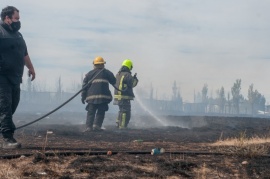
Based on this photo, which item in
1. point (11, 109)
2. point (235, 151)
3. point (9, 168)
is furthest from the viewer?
point (11, 109)

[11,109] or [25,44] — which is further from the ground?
[25,44]

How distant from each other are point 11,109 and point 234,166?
3430 mm

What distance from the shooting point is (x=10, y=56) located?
6867mm

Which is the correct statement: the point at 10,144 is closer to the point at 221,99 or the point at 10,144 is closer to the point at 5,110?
the point at 5,110

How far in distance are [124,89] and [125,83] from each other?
7.7 inches

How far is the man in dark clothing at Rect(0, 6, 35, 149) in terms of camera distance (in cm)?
666

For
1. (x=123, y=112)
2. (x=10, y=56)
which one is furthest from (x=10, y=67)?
(x=123, y=112)

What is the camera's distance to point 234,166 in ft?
17.7

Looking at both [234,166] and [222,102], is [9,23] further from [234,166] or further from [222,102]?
[222,102]

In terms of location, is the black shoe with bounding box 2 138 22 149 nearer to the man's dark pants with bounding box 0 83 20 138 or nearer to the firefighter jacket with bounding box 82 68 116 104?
the man's dark pants with bounding box 0 83 20 138

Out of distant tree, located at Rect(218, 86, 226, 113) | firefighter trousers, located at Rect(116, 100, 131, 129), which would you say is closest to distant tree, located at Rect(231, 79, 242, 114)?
distant tree, located at Rect(218, 86, 226, 113)

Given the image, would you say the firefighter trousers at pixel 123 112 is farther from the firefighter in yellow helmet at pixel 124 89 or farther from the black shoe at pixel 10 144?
the black shoe at pixel 10 144

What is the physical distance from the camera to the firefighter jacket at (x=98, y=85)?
13219mm

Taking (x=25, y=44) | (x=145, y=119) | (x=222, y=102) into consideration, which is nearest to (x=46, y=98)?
(x=222, y=102)
